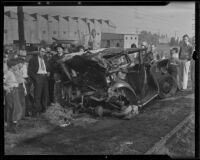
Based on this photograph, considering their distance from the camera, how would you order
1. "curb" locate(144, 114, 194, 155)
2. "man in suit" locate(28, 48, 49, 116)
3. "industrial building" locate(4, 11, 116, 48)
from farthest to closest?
"curb" locate(144, 114, 194, 155) < "man in suit" locate(28, 48, 49, 116) < "industrial building" locate(4, 11, 116, 48)

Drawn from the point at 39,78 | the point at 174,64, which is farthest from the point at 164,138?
the point at 39,78

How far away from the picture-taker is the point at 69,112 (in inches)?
133

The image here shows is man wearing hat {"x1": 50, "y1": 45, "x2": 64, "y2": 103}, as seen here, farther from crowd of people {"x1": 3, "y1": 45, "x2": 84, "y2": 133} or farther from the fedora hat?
the fedora hat

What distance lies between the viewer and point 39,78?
10.9ft

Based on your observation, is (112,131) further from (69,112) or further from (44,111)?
(44,111)

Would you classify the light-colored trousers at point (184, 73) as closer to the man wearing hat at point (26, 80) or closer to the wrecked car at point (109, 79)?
the wrecked car at point (109, 79)

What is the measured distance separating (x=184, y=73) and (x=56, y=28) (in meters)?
1.57

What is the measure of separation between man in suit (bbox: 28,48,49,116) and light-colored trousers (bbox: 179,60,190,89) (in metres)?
1.56

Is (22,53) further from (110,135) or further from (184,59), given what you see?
(184,59)

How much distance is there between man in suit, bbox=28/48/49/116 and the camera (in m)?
3.29

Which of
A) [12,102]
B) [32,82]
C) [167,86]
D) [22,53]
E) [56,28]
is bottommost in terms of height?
[12,102]

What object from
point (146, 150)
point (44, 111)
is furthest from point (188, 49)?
point (44, 111)

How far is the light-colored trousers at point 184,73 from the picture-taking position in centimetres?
349

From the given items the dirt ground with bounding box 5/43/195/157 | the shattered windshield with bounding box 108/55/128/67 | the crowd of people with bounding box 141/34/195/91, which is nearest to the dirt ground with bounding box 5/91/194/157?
the dirt ground with bounding box 5/43/195/157
